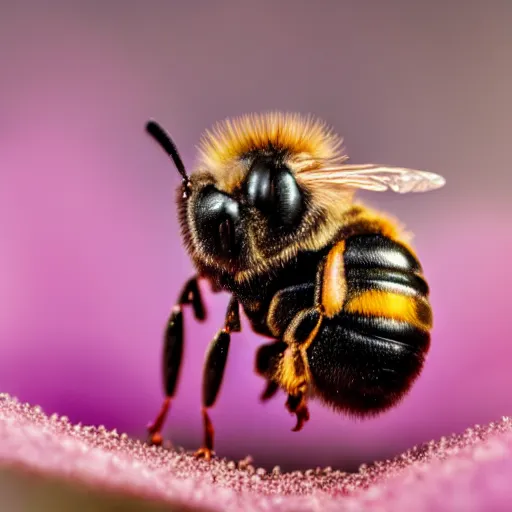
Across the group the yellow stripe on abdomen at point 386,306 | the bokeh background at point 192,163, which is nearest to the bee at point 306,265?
the yellow stripe on abdomen at point 386,306

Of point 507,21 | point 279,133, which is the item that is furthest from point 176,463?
point 507,21

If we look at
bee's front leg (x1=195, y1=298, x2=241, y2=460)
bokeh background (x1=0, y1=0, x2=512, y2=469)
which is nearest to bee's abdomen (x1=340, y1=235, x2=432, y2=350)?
bee's front leg (x1=195, y1=298, x2=241, y2=460)

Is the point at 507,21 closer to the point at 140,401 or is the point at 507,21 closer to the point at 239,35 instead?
the point at 239,35

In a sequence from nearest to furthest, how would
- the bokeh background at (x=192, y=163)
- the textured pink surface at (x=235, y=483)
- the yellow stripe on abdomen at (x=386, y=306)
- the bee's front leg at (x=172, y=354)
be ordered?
the textured pink surface at (x=235, y=483) → the yellow stripe on abdomen at (x=386, y=306) → the bee's front leg at (x=172, y=354) → the bokeh background at (x=192, y=163)

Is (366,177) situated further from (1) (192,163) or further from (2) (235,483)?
(1) (192,163)

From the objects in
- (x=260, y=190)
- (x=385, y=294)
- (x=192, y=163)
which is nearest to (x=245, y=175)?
(x=260, y=190)

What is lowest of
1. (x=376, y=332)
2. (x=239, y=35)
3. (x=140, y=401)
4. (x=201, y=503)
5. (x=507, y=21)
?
(x=201, y=503)

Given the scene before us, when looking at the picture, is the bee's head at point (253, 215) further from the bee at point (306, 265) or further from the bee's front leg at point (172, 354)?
the bee's front leg at point (172, 354)

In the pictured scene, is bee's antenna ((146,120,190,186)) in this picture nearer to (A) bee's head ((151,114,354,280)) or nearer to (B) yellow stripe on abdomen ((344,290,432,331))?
(A) bee's head ((151,114,354,280))
